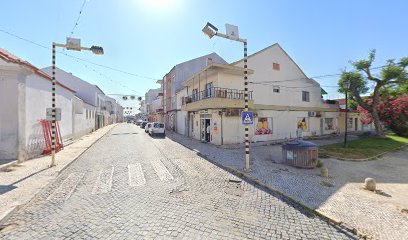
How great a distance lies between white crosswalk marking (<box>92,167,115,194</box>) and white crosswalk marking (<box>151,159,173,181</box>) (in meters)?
1.83

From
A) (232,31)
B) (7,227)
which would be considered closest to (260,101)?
(232,31)

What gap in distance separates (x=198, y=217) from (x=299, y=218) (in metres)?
2.46

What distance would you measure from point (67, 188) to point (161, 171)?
3390 millimetres

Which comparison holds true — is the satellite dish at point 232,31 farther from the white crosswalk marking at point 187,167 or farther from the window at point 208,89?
the window at point 208,89

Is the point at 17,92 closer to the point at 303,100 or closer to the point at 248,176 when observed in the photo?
the point at 248,176

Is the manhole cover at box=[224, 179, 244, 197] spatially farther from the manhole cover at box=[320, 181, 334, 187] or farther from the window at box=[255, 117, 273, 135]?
the window at box=[255, 117, 273, 135]

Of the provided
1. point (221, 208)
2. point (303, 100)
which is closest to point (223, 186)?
point (221, 208)

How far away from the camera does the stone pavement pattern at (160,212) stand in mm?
3951

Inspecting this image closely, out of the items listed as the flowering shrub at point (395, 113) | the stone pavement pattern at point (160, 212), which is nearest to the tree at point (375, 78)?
the flowering shrub at point (395, 113)

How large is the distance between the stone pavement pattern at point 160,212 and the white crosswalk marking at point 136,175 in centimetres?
4

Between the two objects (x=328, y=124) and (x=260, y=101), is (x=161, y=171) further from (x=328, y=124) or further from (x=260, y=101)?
(x=328, y=124)

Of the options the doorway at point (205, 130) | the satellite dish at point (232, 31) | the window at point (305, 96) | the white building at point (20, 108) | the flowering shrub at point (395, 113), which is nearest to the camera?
the satellite dish at point (232, 31)

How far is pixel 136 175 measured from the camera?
7.87 meters

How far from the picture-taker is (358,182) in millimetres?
7598
